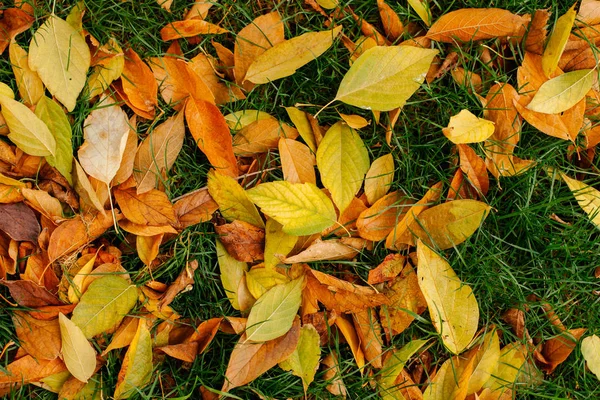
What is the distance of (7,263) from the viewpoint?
164 cm

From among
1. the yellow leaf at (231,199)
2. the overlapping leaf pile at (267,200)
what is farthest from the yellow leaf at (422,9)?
the yellow leaf at (231,199)

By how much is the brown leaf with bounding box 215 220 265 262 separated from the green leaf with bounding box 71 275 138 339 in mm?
283

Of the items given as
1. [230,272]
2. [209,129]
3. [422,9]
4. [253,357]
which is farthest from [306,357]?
[422,9]

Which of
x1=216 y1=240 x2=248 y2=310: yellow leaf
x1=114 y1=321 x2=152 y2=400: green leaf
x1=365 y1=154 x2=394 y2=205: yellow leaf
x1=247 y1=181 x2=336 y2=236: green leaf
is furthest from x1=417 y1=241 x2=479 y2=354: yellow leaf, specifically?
x1=114 y1=321 x2=152 y2=400: green leaf

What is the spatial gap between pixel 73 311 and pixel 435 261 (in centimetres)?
99

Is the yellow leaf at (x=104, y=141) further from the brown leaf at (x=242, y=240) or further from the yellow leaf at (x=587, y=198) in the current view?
the yellow leaf at (x=587, y=198)

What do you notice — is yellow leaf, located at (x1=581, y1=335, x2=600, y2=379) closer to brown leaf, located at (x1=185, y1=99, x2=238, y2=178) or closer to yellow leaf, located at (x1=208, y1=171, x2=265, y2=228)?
yellow leaf, located at (x1=208, y1=171, x2=265, y2=228)

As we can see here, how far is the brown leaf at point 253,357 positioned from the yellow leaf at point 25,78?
0.87m

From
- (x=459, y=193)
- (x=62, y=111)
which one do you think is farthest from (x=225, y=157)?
(x=459, y=193)

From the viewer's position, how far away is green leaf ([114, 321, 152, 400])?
1652mm

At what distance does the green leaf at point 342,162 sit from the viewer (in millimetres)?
1697

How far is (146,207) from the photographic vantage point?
1678 mm

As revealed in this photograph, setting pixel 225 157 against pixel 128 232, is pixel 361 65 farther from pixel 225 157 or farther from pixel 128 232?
pixel 128 232

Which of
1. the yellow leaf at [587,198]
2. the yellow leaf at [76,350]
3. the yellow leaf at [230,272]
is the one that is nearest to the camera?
the yellow leaf at [76,350]
